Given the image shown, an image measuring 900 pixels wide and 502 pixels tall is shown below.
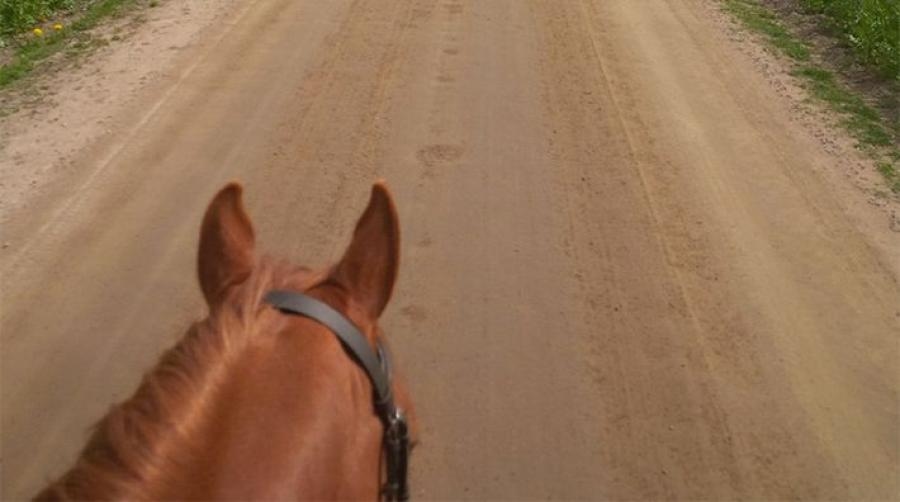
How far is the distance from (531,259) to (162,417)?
163 inches

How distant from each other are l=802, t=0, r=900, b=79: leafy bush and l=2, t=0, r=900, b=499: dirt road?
1.03m

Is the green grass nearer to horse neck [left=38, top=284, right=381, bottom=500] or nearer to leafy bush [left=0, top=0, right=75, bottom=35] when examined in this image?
leafy bush [left=0, top=0, right=75, bottom=35]

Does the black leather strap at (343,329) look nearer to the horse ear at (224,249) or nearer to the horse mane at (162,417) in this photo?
the horse mane at (162,417)

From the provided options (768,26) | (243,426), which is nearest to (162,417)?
(243,426)

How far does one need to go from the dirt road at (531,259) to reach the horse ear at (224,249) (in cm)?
220

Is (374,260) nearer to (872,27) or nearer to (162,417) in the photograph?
(162,417)

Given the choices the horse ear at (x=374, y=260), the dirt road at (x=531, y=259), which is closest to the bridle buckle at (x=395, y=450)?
the horse ear at (x=374, y=260)

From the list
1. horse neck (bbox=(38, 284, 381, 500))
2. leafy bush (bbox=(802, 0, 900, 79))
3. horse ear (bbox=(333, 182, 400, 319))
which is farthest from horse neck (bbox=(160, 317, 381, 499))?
leafy bush (bbox=(802, 0, 900, 79))

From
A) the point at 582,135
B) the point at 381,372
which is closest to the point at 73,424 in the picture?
the point at 381,372

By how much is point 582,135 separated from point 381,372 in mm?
5307

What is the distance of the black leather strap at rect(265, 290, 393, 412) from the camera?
2008 mm

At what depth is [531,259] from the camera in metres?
5.73

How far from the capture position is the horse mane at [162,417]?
5.32 ft

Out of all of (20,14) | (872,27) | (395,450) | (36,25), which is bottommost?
(36,25)
